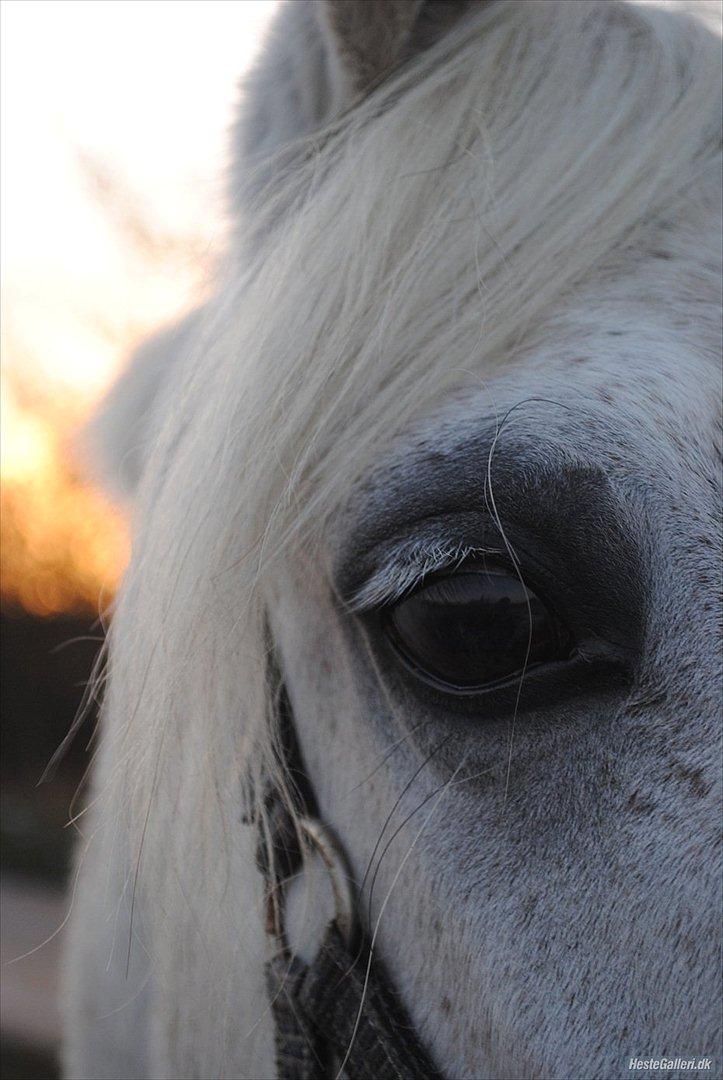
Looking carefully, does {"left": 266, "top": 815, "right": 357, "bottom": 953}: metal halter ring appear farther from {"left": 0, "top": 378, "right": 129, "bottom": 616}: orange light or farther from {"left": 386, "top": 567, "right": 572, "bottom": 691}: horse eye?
{"left": 0, "top": 378, "right": 129, "bottom": 616}: orange light

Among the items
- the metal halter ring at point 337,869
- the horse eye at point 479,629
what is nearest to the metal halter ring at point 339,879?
the metal halter ring at point 337,869

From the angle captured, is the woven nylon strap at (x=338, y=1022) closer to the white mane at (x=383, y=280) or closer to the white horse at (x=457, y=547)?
the white horse at (x=457, y=547)

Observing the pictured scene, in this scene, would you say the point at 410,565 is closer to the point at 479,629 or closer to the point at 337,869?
the point at 479,629

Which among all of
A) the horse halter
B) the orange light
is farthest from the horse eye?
the orange light

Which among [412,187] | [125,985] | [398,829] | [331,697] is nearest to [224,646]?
[331,697]

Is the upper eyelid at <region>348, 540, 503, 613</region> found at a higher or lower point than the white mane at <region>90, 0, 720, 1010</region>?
lower

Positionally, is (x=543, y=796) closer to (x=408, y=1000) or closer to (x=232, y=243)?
(x=408, y=1000)
